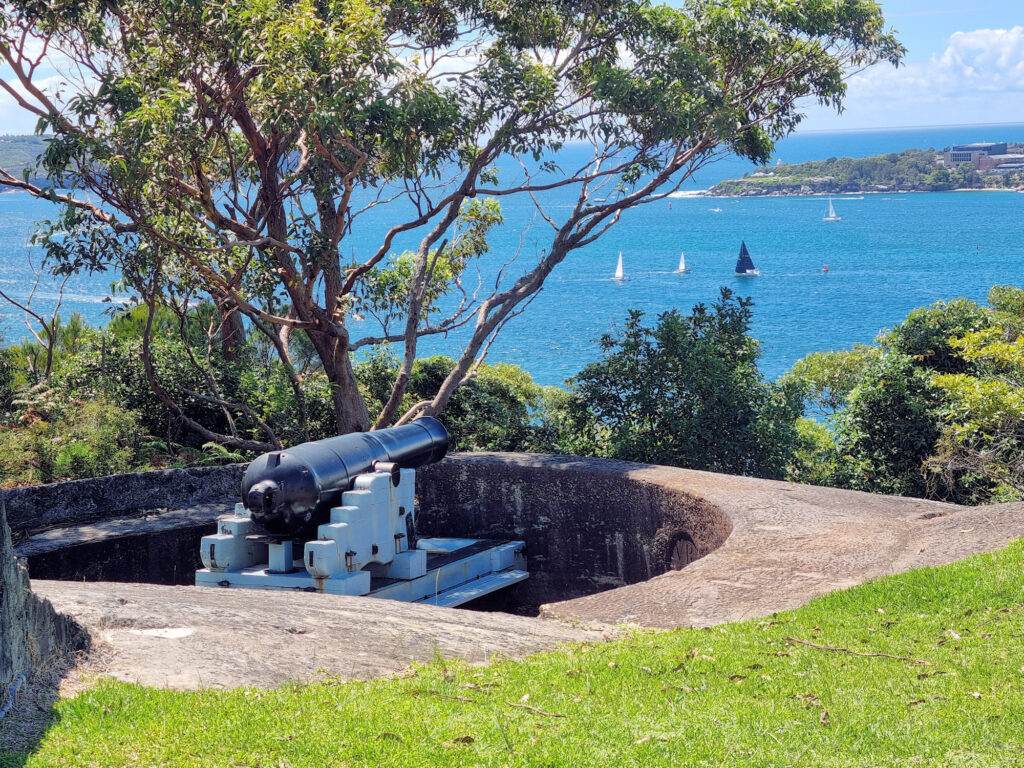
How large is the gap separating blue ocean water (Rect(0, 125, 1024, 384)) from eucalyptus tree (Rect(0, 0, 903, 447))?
26.6 m

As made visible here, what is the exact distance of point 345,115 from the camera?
10.6 meters

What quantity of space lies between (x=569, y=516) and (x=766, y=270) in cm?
8728

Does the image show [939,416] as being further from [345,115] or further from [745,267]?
[745,267]

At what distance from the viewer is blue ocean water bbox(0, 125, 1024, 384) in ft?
214

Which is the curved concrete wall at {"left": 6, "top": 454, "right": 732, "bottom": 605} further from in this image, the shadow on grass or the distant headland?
the distant headland

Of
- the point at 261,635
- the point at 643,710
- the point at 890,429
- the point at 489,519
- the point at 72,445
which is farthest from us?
the point at 890,429

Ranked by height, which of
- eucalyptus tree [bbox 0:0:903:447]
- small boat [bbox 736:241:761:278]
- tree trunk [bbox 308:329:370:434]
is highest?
small boat [bbox 736:241:761:278]

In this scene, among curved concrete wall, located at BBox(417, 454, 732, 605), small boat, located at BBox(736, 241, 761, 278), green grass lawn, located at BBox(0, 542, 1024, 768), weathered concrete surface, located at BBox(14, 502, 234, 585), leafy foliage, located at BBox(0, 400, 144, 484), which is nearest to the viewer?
green grass lawn, located at BBox(0, 542, 1024, 768)

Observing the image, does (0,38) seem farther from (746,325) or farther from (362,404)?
(746,325)

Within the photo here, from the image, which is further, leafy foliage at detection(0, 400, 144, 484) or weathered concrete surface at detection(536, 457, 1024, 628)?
leafy foliage at detection(0, 400, 144, 484)

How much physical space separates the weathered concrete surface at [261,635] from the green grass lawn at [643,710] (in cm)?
26

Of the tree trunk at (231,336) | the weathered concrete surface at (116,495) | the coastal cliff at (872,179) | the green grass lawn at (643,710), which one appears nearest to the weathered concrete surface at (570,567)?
the green grass lawn at (643,710)

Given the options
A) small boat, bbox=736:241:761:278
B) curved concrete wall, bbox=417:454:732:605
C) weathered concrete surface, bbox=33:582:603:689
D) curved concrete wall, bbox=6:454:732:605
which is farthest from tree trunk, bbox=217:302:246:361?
small boat, bbox=736:241:761:278

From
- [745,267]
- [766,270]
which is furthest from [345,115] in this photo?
[766,270]
